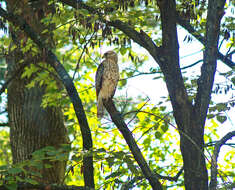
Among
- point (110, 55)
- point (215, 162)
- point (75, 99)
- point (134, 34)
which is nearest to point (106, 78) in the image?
point (110, 55)

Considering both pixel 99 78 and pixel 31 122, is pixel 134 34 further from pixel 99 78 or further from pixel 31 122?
pixel 31 122

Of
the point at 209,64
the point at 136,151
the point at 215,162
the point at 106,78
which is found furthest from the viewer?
the point at 106,78

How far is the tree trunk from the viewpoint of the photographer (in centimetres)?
542

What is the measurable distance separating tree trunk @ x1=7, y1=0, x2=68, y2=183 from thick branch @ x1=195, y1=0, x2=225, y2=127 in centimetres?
263

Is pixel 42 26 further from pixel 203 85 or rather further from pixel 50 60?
pixel 203 85

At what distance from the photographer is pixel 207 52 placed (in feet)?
12.1

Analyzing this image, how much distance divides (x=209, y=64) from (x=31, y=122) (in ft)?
10.1

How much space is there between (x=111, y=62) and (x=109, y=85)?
0.42 metres

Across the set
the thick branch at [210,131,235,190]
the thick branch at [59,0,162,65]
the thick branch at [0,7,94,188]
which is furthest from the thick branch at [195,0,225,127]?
the thick branch at [0,7,94,188]

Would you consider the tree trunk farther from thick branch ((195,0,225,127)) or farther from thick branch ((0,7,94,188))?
thick branch ((195,0,225,127))

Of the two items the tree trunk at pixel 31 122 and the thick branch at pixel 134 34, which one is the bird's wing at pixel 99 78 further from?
the thick branch at pixel 134 34

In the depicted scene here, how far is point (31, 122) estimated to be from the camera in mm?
5566

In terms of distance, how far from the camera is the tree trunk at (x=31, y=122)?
213 inches

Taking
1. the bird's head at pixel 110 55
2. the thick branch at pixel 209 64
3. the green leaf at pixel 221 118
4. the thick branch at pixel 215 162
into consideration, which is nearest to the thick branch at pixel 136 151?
the thick branch at pixel 215 162
